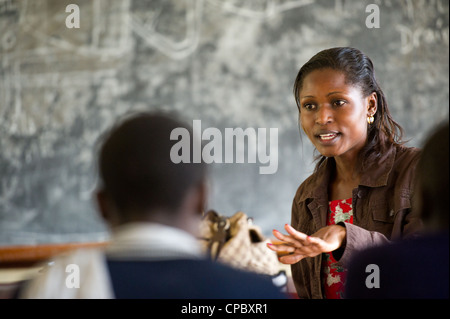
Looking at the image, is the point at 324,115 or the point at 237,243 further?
the point at 237,243

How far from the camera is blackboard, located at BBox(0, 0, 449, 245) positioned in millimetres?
3824

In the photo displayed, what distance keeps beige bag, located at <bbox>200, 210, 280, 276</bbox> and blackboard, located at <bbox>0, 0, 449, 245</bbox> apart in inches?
79.4

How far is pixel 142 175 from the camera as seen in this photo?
33.7 inches

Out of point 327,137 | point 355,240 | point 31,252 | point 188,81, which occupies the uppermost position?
point 188,81

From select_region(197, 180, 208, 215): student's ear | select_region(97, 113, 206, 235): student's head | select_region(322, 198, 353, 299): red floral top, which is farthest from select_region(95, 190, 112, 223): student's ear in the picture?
select_region(322, 198, 353, 299): red floral top

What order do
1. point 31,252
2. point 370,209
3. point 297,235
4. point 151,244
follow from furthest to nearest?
point 31,252, point 370,209, point 297,235, point 151,244

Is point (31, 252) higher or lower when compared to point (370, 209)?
lower

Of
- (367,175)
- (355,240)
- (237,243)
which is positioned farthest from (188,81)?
(355,240)

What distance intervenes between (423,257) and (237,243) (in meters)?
0.93

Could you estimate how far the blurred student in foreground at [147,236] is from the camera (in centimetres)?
78
